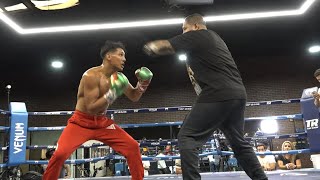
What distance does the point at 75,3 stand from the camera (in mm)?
5492

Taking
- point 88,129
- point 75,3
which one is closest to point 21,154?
point 88,129

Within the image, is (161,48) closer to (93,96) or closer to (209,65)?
(209,65)

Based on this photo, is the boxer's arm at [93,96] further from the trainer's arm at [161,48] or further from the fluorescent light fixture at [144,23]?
the fluorescent light fixture at [144,23]

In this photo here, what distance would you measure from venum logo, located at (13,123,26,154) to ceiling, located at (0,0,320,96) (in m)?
2.48

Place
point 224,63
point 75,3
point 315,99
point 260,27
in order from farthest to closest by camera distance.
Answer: point 260,27 < point 75,3 < point 315,99 < point 224,63

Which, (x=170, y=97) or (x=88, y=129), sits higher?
(x=170, y=97)

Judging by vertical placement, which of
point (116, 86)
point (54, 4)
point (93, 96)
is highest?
point (54, 4)

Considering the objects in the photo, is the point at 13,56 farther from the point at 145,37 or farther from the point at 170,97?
the point at 170,97

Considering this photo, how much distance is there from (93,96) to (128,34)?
4786 millimetres

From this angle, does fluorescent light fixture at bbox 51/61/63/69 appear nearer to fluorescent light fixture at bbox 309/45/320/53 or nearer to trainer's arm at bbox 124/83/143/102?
trainer's arm at bbox 124/83/143/102

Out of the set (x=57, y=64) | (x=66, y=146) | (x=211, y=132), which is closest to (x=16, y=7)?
(x=57, y=64)

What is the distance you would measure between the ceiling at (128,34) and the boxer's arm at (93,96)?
2813mm

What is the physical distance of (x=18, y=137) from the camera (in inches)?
161

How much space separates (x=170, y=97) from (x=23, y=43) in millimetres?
4211
